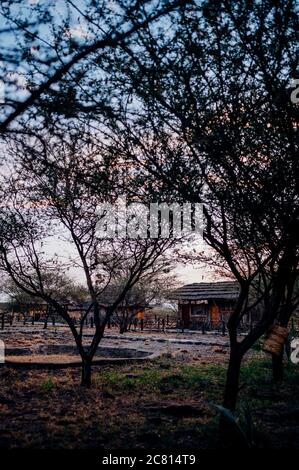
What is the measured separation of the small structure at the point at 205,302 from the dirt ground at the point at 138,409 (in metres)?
21.7

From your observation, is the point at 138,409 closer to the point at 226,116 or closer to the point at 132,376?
the point at 132,376

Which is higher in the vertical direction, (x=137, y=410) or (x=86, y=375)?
Result: (x=86, y=375)

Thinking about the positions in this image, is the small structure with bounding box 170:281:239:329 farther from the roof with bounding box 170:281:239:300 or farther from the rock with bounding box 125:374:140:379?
the rock with bounding box 125:374:140:379

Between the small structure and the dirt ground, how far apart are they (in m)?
21.7

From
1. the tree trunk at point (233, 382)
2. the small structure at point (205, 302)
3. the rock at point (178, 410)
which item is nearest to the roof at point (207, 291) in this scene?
the small structure at point (205, 302)

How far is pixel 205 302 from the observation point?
3512 cm

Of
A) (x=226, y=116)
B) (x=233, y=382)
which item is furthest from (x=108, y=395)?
(x=226, y=116)

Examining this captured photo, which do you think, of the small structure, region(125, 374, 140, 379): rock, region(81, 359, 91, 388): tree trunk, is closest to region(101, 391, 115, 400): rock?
region(81, 359, 91, 388): tree trunk

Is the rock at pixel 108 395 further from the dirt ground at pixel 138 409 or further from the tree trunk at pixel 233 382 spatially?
the tree trunk at pixel 233 382

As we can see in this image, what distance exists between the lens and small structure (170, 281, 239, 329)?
1265 inches

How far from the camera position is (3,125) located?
284 cm

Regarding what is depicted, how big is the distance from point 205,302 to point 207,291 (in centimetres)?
136

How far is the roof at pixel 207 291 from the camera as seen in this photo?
3221 centimetres
